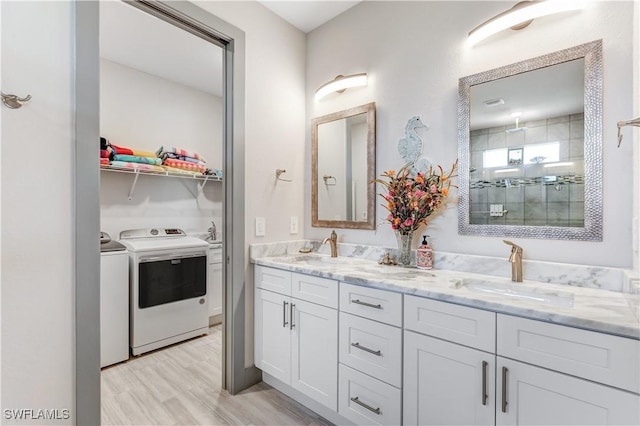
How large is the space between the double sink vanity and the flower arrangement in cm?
30

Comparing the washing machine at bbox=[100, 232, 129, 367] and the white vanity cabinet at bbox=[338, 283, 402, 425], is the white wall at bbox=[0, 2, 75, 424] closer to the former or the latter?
the washing machine at bbox=[100, 232, 129, 367]

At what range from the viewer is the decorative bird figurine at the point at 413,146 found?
1.86 m

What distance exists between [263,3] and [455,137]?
5.61 ft

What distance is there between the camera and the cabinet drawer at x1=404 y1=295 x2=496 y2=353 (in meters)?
1.14

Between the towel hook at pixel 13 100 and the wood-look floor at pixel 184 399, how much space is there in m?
1.76

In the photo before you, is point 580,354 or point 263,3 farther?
point 263,3

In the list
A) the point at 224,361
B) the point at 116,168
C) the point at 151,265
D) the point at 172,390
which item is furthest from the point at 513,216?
the point at 116,168

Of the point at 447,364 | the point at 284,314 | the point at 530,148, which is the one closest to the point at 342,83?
the point at 530,148

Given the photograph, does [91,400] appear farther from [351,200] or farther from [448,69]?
[448,69]

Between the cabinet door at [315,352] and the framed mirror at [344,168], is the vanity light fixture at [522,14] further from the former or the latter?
the cabinet door at [315,352]

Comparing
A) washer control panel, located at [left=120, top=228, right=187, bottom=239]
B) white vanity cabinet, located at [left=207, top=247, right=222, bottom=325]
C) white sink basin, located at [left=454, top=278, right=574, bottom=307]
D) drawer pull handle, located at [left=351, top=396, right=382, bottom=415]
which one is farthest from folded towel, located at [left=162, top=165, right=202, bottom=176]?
white sink basin, located at [left=454, top=278, right=574, bottom=307]

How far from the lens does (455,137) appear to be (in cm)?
174

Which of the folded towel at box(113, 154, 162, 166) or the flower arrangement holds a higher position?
the folded towel at box(113, 154, 162, 166)

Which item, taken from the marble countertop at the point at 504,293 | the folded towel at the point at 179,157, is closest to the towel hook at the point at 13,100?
the marble countertop at the point at 504,293
